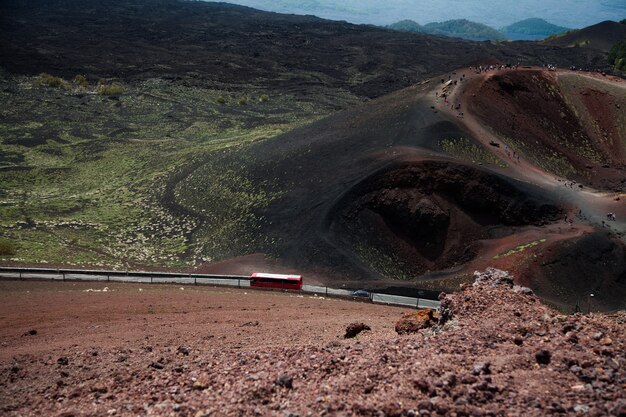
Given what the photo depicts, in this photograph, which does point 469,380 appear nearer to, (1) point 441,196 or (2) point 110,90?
(1) point 441,196

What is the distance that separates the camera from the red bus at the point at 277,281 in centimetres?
3375

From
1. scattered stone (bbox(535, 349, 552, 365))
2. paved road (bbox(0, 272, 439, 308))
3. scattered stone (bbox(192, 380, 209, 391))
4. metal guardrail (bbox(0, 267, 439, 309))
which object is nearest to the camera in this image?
scattered stone (bbox(535, 349, 552, 365))

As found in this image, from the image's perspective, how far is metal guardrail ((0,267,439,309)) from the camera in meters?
32.5

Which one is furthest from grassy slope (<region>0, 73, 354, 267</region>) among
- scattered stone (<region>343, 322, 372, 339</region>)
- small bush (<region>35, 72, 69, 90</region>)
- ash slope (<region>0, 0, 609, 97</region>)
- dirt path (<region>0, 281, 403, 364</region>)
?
scattered stone (<region>343, 322, 372, 339</region>)

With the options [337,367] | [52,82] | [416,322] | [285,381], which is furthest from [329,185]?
[52,82]

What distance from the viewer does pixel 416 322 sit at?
18.6 meters

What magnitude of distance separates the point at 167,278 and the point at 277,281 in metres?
7.41

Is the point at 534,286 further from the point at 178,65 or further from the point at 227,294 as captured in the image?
the point at 178,65

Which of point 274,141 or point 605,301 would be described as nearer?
point 605,301

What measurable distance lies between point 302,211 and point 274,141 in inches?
696

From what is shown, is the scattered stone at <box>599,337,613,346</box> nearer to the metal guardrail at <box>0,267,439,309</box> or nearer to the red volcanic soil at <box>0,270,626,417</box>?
the red volcanic soil at <box>0,270,626,417</box>

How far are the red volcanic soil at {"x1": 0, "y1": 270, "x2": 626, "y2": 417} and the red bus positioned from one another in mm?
11183

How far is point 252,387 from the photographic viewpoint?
39.9 feet

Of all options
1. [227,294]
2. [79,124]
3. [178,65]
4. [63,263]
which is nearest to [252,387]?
[227,294]
